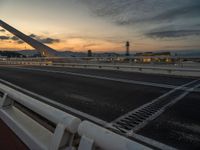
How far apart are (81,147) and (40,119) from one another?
2.07 metres

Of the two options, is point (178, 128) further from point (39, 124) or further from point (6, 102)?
point (6, 102)

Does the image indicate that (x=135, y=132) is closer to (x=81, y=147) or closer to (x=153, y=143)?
(x=153, y=143)

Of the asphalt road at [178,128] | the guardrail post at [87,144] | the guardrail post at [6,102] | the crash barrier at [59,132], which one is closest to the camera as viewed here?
the crash barrier at [59,132]

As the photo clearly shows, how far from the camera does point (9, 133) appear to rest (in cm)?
412

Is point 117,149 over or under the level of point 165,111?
over

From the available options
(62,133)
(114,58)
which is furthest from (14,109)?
(114,58)

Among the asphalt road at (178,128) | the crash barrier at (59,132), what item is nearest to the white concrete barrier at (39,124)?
the crash barrier at (59,132)

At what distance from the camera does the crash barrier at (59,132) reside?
2186 millimetres

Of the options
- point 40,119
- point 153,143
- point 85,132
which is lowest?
point 153,143

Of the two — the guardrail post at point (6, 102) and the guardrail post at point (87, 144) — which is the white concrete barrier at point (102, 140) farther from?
the guardrail post at point (6, 102)

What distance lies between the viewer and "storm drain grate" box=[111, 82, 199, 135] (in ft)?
15.9

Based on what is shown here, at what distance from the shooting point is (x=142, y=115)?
224 inches

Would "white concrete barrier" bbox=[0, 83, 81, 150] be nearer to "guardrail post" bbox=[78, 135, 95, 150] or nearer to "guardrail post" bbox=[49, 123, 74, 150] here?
"guardrail post" bbox=[49, 123, 74, 150]

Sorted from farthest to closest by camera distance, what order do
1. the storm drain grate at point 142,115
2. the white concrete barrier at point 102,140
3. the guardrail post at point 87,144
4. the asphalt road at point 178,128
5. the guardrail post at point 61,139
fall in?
the storm drain grate at point 142,115 → the asphalt road at point 178,128 → the guardrail post at point 61,139 → the guardrail post at point 87,144 → the white concrete barrier at point 102,140
